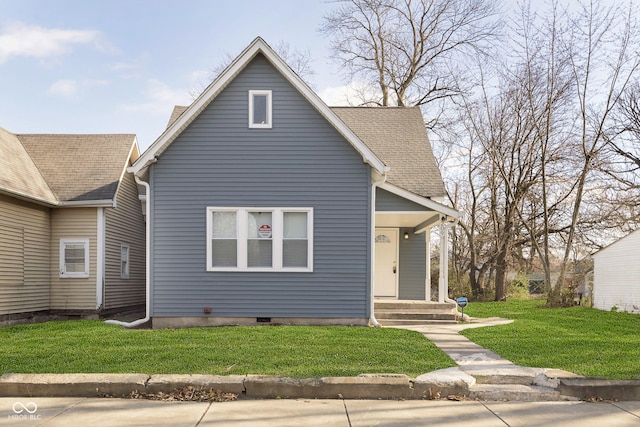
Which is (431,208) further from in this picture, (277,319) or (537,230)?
(537,230)

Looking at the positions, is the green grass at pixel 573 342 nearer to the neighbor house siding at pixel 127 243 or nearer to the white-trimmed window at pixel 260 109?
the white-trimmed window at pixel 260 109

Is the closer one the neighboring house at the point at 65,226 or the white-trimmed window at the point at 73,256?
the neighboring house at the point at 65,226

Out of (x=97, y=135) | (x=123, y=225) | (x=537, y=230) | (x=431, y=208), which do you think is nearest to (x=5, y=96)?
(x=97, y=135)

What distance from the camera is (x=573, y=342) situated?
400 inches

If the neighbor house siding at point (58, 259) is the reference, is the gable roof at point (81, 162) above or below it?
→ above

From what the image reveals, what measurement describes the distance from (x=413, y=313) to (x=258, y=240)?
4.15 m

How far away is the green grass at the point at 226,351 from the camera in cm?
759

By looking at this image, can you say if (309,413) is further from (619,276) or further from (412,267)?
(619,276)

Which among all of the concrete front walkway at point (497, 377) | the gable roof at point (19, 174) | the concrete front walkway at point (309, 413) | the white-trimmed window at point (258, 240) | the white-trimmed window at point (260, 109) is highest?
the white-trimmed window at point (260, 109)

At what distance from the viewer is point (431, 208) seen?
41.6 ft

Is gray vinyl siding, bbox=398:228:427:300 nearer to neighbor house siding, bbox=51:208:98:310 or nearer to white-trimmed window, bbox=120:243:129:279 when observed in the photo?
white-trimmed window, bbox=120:243:129:279

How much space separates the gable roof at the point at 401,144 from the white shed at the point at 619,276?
654 centimetres

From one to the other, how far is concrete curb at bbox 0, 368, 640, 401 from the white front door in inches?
336

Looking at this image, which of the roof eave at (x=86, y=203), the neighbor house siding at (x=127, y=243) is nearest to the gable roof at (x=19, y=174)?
the roof eave at (x=86, y=203)
